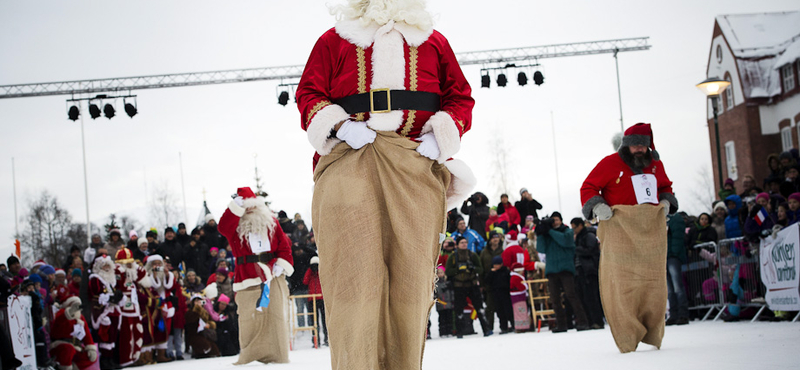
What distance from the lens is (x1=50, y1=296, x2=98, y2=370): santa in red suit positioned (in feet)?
33.8

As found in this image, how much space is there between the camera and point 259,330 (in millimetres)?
8766

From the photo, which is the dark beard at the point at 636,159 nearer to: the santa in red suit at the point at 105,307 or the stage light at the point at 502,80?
the santa in red suit at the point at 105,307

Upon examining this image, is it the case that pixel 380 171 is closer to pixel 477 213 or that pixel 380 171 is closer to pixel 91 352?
pixel 91 352

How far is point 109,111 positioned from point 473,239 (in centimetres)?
1015

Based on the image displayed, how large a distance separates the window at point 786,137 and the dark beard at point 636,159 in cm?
2781

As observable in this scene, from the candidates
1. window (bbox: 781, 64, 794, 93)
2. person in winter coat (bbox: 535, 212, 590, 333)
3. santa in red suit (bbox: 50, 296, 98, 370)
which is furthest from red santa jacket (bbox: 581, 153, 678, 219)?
window (bbox: 781, 64, 794, 93)

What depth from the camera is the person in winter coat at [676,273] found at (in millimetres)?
11547

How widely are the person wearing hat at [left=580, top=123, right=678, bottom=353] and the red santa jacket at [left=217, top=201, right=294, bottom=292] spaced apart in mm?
3631

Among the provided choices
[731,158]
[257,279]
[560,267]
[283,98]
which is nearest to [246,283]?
[257,279]

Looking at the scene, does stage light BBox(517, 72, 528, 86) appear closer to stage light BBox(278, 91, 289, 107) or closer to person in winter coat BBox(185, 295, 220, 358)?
stage light BBox(278, 91, 289, 107)

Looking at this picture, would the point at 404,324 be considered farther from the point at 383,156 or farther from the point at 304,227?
the point at 304,227

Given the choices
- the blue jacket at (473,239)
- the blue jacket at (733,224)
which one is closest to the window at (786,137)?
the blue jacket at (473,239)

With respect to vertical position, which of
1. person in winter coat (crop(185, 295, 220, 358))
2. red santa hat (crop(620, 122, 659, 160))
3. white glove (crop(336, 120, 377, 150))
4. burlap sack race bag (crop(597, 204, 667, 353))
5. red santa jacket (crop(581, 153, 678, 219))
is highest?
red santa hat (crop(620, 122, 659, 160))

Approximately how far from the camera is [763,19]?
3594 centimetres
